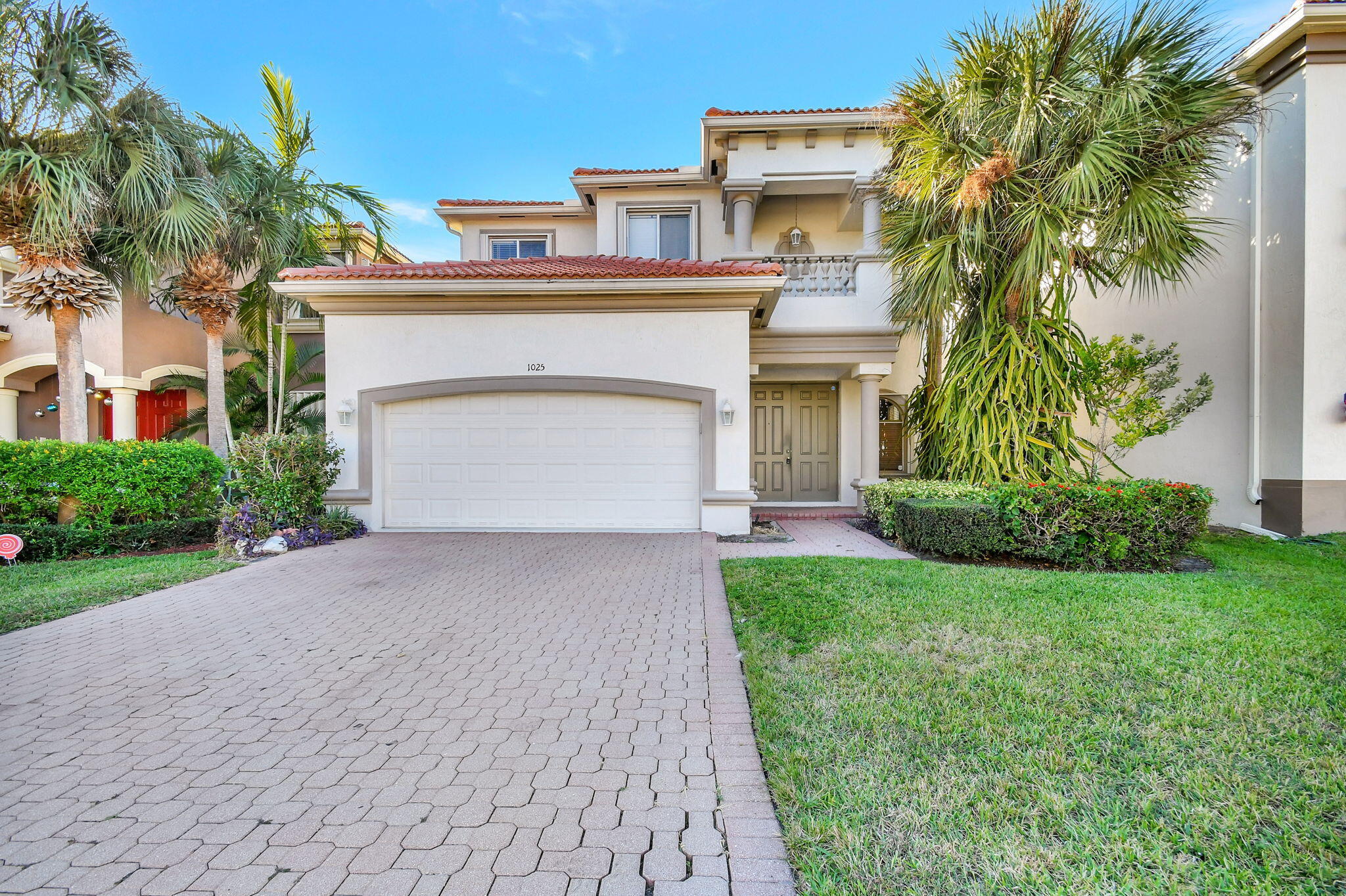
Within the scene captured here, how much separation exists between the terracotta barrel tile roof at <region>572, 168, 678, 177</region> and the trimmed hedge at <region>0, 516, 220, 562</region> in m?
10.1

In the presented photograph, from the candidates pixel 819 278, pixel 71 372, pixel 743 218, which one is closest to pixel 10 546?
pixel 71 372

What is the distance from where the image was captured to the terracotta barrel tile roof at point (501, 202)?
14.1m

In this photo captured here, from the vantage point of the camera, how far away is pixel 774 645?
14.0ft

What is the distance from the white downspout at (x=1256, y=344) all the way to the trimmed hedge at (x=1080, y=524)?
3.08m

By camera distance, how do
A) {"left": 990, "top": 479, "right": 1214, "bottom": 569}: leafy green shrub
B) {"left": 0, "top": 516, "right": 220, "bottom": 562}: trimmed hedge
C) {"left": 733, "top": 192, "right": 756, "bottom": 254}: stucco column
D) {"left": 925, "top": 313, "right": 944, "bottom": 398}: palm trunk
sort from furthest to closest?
{"left": 733, "top": 192, "right": 756, "bottom": 254}: stucco column
{"left": 925, "top": 313, "right": 944, "bottom": 398}: palm trunk
{"left": 0, "top": 516, "right": 220, "bottom": 562}: trimmed hedge
{"left": 990, "top": 479, "right": 1214, "bottom": 569}: leafy green shrub

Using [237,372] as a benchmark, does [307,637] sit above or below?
below

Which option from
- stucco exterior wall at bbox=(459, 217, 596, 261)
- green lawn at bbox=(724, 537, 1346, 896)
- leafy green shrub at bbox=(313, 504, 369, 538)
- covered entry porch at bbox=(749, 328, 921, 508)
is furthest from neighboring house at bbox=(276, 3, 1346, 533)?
green lawn at bbox=(724, 537, 1346, 896)

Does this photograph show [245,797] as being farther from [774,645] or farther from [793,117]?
[793,117]

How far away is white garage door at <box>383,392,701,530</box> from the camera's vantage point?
9.59m

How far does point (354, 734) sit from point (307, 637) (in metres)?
1.99

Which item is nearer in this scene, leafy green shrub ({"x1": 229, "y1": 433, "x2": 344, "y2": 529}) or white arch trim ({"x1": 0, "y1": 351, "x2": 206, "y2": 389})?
leafy green shrub ({"x1": 229, "y1": 433, "x2": 344, "y2": 529})

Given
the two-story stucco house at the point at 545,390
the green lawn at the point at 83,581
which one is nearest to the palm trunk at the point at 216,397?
the two-story stucco house at the point at 545,390

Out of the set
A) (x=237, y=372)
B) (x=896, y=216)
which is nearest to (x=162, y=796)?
(x=896, y=216)

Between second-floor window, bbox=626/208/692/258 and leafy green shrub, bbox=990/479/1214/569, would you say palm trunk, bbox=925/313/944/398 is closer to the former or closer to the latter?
leafy green shrub, bbox=990/479/1214/569
